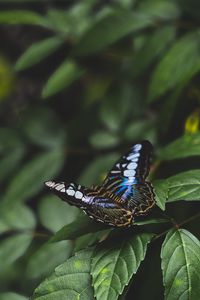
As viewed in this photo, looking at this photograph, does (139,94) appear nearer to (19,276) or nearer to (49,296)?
(19,276)

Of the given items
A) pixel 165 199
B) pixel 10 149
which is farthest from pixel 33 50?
pixel 165 199

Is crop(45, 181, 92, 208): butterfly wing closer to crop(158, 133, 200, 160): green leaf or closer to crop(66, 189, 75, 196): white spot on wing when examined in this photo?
crop(66, 189, 75, 196): white spot on wing

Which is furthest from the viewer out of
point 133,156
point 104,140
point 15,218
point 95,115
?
point 95,115

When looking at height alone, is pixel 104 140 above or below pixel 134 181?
above

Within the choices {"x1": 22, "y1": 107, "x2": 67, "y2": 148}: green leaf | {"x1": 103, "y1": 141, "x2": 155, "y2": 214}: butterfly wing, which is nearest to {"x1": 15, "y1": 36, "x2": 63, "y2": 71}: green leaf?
Answer: {"x1": 22, "y1": 107, "x2": 67, "y2": 148}: green leaf

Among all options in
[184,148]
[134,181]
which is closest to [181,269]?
[134,181]

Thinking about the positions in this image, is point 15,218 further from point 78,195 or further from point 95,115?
point 78,195
